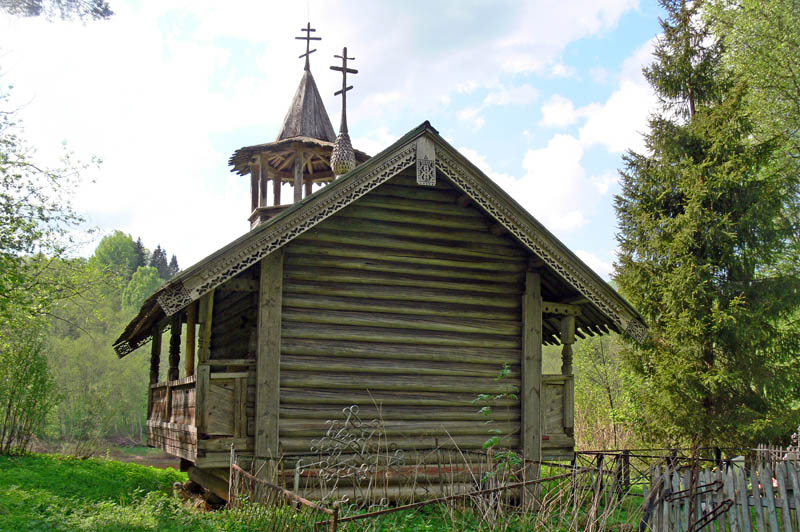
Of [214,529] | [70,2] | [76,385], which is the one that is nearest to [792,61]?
[70,2]

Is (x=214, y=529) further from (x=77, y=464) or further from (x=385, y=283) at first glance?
(x=77, y=464)

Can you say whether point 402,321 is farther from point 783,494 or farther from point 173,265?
point 173,265

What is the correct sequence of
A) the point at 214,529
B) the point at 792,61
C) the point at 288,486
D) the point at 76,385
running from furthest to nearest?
the point at 76,385 < the point at 792,61 < the point at 288,486 < the point at 214,529

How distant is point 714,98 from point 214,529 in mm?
20029

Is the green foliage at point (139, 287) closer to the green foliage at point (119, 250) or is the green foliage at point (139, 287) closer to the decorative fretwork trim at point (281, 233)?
the green foliage at point (119, 250)

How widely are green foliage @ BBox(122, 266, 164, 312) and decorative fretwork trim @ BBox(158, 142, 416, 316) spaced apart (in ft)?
211

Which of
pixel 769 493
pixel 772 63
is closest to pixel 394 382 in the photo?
pixel 769 493

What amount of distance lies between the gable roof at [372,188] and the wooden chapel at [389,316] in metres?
0.02

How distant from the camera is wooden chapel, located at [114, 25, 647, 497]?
9.94 meters

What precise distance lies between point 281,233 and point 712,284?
13.8 meters

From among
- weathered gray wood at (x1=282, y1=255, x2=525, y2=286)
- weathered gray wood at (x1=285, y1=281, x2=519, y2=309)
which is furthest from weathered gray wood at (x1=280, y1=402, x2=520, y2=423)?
weathered gray wood at (x1=282, y1=255, x2=525, y2=286)

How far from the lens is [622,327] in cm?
1197

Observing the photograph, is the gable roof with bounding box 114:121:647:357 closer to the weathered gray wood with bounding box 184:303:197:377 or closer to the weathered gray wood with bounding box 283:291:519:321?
the weathered gray wood with bounding box 184:303:197:377

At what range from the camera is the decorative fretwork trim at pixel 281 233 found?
362 inches
